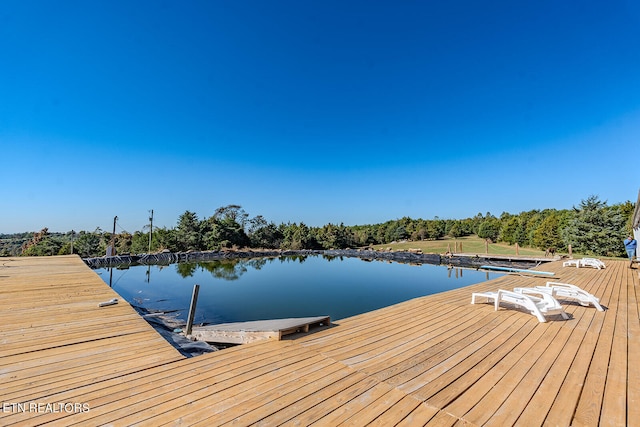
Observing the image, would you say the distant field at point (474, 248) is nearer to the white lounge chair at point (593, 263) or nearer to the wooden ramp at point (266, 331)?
the white lounge chair at point (593, 263)

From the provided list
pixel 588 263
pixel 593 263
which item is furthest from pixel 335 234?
pixel 593 263

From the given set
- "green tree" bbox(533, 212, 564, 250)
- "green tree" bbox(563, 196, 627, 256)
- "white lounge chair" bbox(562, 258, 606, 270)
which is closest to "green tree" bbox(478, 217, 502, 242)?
"green tree" bbox(533, 212, 564, 250)

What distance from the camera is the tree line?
15703mm

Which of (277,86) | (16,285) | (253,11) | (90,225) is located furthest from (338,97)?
(90,225)

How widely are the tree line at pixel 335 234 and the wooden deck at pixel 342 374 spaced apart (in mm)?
16704

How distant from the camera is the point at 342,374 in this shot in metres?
2.05

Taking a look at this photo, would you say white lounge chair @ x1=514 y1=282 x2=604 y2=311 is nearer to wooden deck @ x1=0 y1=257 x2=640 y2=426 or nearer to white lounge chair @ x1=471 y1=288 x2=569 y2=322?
wooden deck @ x1=0 y1=257 x2=640 y2=426

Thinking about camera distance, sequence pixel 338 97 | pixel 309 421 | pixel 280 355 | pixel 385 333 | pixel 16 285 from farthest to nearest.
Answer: pixel 338 97 → pixel 16 285 → pixel 385 333 → pixel 280 355 → pixel 309 421

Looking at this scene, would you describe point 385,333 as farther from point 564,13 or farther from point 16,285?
point 564,13

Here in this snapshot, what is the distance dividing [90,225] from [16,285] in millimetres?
21211

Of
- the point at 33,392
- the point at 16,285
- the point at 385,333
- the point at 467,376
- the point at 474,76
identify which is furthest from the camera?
the point at 474,76

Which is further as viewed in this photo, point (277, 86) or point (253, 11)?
point (277, 86)

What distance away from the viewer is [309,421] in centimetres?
149

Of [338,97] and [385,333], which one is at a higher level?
[338,97]
